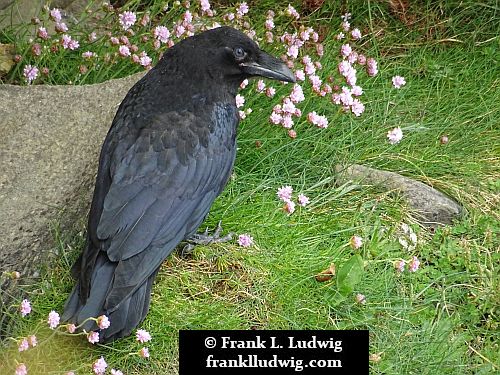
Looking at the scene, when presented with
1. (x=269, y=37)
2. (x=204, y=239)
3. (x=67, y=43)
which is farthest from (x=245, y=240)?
(x=67, y=43)

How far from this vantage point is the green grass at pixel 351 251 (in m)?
3.86

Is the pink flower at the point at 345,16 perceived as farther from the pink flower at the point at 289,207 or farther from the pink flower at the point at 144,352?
the pink flower at the point at 144,352

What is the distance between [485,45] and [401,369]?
3.02 meters

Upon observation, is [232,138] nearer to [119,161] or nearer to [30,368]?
[119,161]

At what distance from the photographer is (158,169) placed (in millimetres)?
3822

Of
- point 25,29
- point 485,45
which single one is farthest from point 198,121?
point 485,45

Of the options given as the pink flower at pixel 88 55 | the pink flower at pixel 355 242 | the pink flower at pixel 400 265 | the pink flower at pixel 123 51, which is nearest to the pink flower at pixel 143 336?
the pink flower at pixel 355 242

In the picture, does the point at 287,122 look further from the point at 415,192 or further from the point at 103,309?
the point at 103,309

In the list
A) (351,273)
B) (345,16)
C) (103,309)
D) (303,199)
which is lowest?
(103,309)

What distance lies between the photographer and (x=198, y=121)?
4035 millimetres

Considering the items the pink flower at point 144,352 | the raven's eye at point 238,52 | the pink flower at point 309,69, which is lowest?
the pink flower at point 144,352

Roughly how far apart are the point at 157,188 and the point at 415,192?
1.59 meters

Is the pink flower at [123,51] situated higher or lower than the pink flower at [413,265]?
higher
